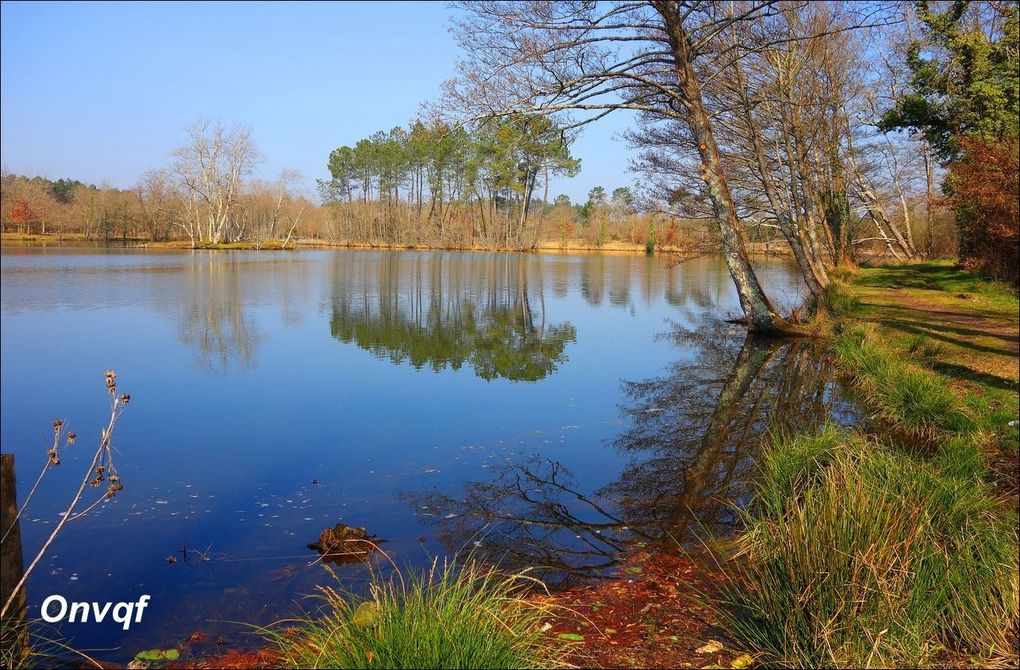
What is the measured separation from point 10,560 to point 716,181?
13670 mm

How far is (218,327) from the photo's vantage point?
637 inches

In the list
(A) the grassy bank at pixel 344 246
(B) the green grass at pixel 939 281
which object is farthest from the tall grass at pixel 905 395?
(A) the grassy bank at pixel 344 246

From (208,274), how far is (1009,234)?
29.3 meters

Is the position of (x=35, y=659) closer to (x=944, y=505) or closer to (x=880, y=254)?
(x=944, y=505)

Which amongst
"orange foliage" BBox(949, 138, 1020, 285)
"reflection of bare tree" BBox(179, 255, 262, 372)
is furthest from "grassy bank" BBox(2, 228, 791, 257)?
"orange foliage" BBox(949, 138, 1020, 285)

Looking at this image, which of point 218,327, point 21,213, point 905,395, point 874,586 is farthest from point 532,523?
point 21,213

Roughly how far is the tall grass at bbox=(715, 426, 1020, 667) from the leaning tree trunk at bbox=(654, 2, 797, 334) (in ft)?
37.5

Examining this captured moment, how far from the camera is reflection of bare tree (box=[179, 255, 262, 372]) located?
12.8m

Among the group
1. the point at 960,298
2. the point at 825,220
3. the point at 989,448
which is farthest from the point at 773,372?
the point at 825,220

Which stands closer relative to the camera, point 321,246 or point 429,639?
point 429,639

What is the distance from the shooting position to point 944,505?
445 cm

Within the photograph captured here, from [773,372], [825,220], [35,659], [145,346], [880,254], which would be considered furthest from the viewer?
[880,254]

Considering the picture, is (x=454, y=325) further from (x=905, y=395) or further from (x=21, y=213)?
(x=21, y=213)

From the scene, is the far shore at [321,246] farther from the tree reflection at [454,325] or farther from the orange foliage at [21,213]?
the tree reflection at [454,325]
